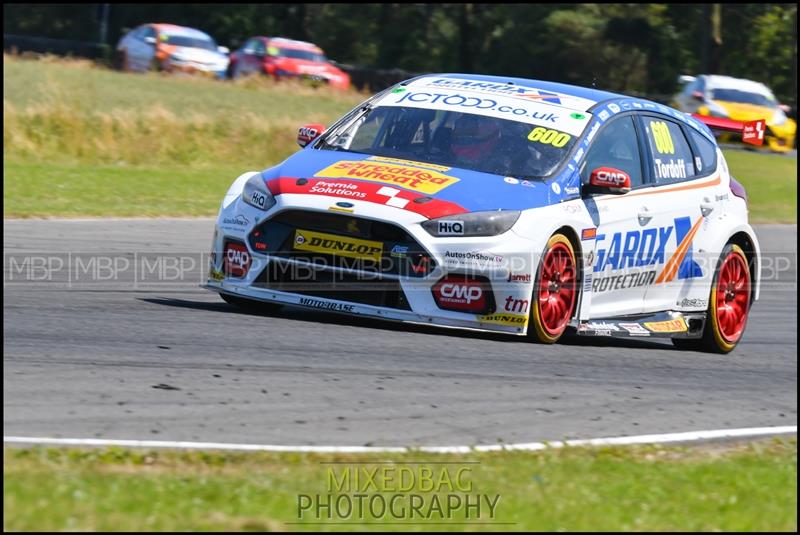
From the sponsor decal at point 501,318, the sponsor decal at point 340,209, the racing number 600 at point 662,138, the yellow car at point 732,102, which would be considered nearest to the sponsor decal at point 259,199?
the sponsor decal at point 340,209

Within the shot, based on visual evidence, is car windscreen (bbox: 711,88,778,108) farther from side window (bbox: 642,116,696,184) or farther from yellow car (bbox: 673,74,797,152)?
side window (bbox: 642,116,696,184)

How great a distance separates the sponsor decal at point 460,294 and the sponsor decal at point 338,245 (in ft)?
1.37

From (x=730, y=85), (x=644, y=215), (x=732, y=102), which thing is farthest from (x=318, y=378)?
(x=730, y=85)

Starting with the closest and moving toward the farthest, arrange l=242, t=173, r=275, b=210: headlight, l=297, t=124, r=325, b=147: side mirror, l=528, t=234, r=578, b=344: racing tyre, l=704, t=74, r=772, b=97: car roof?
l=528, t=234, r=578, b=344: racing tyre
l=242, t=173, r=275, b=210: headlight
l=297, t=124, r=325, b=147: side mirror
l=704, t=74, r=772, b=97: car roof

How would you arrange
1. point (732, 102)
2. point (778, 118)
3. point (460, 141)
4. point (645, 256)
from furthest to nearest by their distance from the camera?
point (778, 118) → point (732, 102) → point (645, 256) → point (460, 141)

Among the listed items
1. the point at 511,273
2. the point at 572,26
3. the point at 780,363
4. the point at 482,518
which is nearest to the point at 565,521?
the point at 482,518

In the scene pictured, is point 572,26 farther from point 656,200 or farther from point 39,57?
point 656,200

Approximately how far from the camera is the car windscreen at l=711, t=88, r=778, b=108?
36.4 m

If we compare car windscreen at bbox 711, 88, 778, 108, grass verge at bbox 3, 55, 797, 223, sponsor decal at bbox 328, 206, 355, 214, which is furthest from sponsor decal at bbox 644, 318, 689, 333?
car windscreen at bbox 711, 88, 778, 108

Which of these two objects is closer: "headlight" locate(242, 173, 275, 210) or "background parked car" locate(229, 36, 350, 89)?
"headlight" locate(242, 173, 275, 210)

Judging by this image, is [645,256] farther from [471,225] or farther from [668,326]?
[471,225]

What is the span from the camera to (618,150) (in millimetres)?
9469

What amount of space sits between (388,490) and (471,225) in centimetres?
335

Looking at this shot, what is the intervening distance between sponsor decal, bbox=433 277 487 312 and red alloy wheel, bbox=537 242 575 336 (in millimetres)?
405
